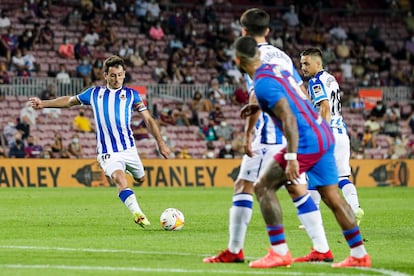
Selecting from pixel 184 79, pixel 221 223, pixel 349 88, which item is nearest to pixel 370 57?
pixel 349 88

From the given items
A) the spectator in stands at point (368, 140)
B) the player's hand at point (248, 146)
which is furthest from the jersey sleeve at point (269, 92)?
the spectator in stands at point (368, 140)

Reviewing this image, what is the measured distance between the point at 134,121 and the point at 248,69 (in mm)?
23418

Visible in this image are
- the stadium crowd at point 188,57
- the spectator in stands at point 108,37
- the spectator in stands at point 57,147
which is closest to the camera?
the spectator in stands at point 57,147

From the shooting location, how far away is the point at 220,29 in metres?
40.6

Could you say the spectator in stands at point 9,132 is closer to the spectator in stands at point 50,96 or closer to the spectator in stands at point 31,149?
the spectator in stands at point 31,149

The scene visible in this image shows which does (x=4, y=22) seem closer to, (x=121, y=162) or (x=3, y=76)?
(x=3, y=76)

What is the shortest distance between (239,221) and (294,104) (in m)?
1.38

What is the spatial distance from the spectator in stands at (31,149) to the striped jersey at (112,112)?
15.1 meters

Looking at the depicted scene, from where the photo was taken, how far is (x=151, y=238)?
44.1ft

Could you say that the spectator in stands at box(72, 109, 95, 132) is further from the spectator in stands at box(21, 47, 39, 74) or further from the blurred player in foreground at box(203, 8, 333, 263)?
the blurred player in foreground at box(203, 8, 333, 263)

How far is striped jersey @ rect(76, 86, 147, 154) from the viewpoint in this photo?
15680 millimetres

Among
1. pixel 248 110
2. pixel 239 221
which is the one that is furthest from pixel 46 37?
pixel 239 221

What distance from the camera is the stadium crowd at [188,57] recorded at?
33844 mm

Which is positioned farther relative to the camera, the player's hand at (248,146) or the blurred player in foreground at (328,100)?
the blurred player in foreground at (328,100)
